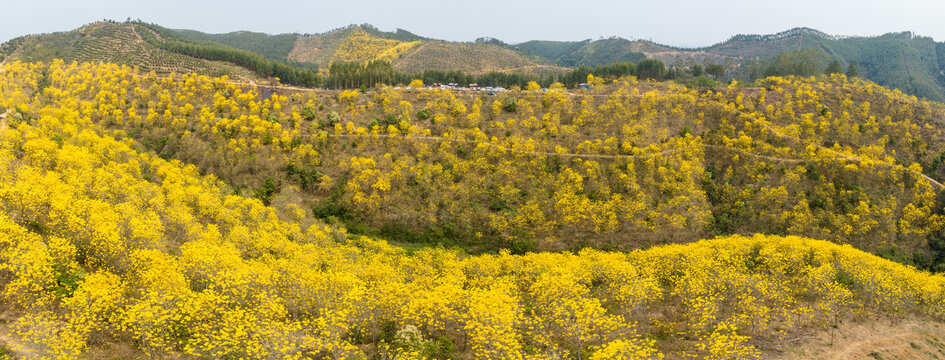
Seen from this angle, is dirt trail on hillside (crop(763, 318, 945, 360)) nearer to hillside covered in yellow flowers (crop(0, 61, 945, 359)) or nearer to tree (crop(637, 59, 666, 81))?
hillside covered in yellow flowers (crop(0, 61, 945, 359))

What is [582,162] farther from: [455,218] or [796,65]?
[796,65]

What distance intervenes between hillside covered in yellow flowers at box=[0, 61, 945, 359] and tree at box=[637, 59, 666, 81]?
61.3ft

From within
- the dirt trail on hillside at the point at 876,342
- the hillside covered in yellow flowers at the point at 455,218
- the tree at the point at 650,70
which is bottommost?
the dirt trail on hillside at the point at 876,342

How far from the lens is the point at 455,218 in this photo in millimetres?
61000

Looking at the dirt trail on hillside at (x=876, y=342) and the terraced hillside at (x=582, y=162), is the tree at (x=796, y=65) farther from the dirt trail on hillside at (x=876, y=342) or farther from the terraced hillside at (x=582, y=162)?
the dirt trail on hillside at (x=876, y=342)

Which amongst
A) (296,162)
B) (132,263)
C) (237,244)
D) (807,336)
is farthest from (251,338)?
(296,162)

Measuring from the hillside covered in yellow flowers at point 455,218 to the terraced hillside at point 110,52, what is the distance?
481 inches

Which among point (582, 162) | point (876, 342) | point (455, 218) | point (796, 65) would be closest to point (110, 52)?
point (455, 218)

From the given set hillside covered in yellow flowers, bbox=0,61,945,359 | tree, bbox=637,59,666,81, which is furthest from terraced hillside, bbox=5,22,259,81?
tree, bbox=637,59,666,81

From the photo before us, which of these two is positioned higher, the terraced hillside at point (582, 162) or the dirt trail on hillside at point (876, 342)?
the terraced hillside at point (582, 162)

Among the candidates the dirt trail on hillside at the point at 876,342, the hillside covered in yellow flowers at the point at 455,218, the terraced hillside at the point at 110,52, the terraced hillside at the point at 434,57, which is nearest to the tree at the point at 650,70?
the hillside covered in yellow flowers at the point at 455,218

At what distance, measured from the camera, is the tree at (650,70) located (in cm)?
11375

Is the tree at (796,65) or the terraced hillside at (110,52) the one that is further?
the tree at (796,65)

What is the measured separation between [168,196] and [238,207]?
20.1 ft
